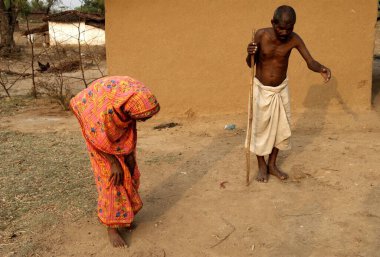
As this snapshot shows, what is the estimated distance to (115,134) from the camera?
8.47ft

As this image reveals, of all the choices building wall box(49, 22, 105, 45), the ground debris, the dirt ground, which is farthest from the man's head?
building wall box(49, 22, 105, 45)

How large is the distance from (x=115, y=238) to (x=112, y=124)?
0.84 metres

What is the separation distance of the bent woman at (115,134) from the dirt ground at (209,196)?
266mm

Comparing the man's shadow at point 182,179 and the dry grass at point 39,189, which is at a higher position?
the man's shadow at point 182,179

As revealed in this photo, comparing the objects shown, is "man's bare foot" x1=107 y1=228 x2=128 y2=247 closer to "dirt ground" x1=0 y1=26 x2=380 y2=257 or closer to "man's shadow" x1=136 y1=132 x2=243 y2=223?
"dirt ground" x1=0 y1=26 x2=380 y2=257

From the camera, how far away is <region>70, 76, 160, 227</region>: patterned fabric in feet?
8.02

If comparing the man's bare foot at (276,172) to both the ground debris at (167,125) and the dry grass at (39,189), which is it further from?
the ground debris at (167,125)

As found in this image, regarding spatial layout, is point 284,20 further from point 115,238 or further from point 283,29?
point 115,238

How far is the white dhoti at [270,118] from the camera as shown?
3641 mm

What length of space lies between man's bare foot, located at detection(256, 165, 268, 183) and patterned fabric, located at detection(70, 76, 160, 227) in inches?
55.0

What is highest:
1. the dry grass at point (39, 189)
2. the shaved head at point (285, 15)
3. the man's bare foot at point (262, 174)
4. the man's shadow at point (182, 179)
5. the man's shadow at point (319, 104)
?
the shaved head at point (285, 15)

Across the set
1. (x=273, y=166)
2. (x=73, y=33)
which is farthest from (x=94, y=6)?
(x=273, y=166)

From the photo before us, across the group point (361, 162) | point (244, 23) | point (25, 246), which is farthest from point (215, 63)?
point (25, 246)

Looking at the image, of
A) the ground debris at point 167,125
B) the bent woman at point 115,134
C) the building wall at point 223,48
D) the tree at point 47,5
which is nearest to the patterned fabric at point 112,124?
the bent woman at point 115,134
